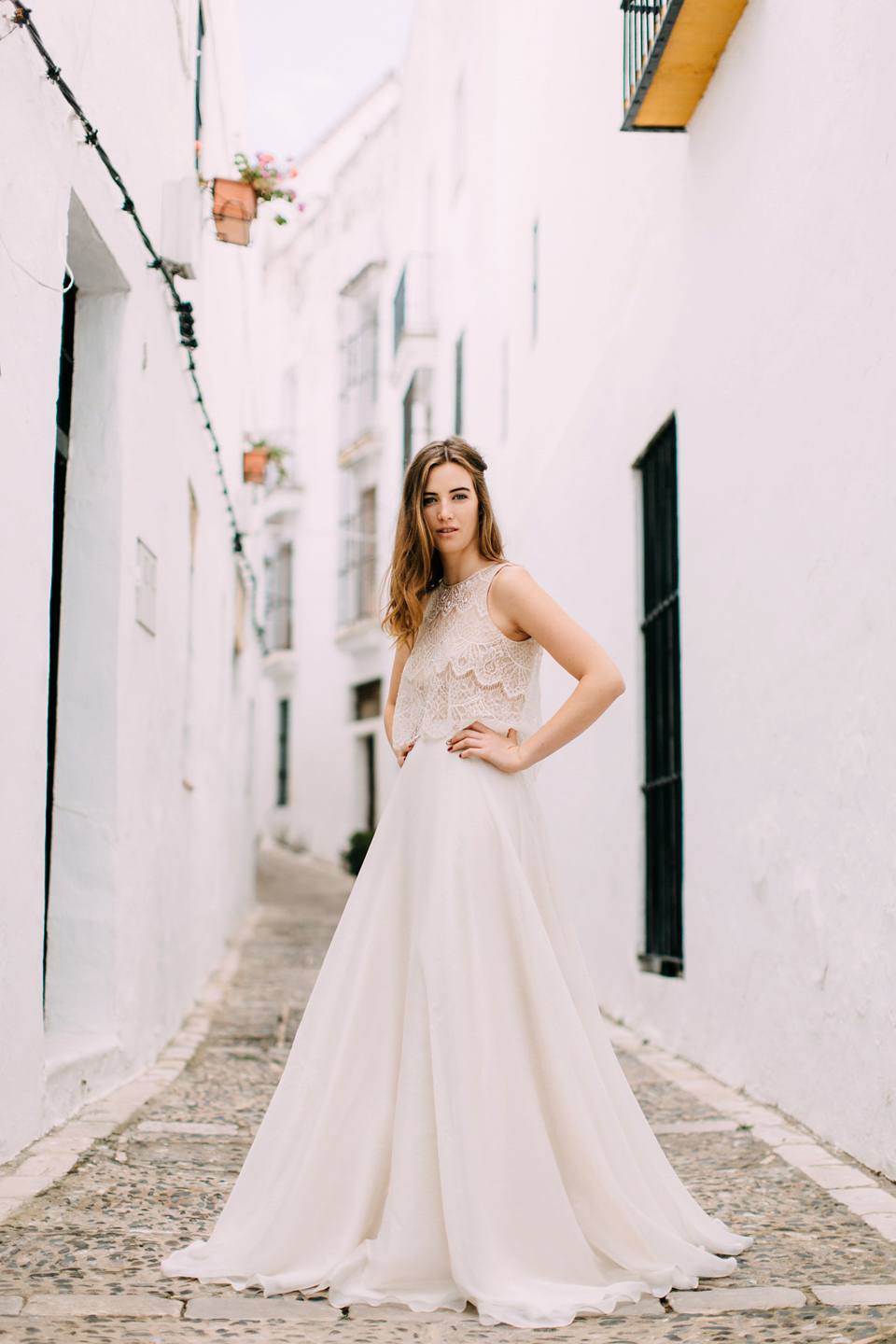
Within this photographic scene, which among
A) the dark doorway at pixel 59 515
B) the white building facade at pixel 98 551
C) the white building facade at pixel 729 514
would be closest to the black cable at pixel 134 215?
the white building facade at pixel 98 551

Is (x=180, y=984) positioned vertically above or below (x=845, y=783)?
below

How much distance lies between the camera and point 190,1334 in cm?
212

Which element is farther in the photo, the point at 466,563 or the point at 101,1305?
the point at 466,563

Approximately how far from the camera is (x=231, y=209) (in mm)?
6133

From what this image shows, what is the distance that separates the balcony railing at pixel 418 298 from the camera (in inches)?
580

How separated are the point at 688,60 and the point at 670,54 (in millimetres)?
92

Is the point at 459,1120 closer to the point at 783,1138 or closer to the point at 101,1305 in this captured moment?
the point at 101,1305

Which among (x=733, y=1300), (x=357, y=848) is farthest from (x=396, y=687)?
(x=357, y=848)

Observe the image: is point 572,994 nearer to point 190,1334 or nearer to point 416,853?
point 416,853

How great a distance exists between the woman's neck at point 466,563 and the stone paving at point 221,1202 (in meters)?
1.45

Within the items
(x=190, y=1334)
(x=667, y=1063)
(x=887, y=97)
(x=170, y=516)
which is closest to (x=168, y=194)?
(x=170, y=516)

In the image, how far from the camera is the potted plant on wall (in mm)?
6125

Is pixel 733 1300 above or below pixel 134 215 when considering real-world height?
below

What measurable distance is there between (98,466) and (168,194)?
4.79 feet
